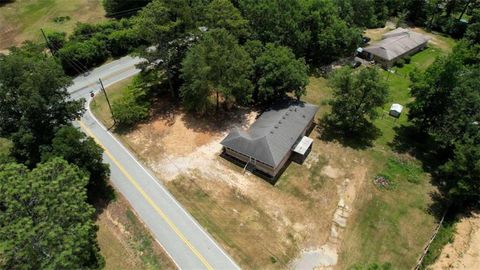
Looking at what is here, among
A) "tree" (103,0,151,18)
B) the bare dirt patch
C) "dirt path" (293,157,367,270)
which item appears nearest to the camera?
the bare dirt patch

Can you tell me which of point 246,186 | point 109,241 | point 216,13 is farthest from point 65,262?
point 216,13

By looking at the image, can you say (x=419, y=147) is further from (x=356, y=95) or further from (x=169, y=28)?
(x=169, y=28)

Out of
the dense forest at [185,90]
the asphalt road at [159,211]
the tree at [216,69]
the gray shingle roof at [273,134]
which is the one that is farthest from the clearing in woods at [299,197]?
the tree at [216,69]

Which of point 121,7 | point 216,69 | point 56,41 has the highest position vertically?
point 216,69

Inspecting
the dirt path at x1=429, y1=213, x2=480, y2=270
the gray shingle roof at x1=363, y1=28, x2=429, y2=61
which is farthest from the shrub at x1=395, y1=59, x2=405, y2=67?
the dirt path at x1=429, y1=213, x2=480, y2=270

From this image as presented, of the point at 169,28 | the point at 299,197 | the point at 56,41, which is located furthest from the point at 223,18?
the point at 56,41

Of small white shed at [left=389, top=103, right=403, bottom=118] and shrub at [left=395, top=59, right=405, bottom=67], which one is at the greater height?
shrub at [left=395, top=59, right=405, bottom=67]

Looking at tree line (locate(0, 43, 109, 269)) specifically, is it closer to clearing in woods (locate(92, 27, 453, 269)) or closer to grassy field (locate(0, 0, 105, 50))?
clearing in woods (locate(92, 27, 453, 269))
